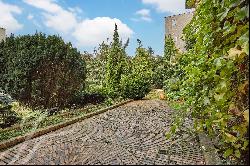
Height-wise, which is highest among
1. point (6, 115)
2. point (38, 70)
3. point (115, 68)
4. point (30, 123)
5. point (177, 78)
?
point (115, 68)

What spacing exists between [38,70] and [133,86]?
21.3 ft

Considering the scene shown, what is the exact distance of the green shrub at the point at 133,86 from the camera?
1914 centimetres

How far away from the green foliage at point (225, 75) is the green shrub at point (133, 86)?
12937 millimetres

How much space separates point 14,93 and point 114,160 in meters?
9.53

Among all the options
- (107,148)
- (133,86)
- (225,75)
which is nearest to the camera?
(225,75)

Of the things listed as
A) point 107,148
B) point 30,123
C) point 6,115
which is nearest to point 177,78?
point 107,148

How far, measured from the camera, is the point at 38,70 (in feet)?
45.9

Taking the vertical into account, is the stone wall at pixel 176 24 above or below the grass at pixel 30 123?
above

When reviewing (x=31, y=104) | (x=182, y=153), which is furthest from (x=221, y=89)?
(x=31, y=104)

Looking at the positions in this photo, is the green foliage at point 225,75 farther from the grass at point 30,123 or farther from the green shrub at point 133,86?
the green shrub at point 133,86

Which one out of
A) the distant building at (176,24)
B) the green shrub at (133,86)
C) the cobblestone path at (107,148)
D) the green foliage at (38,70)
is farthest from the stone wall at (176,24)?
the cobblestone path at (107,148)

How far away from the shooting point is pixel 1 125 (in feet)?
32.3

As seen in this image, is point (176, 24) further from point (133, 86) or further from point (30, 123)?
point (30, 123)

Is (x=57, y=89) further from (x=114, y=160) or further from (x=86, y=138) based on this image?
(x=114, y=160)
